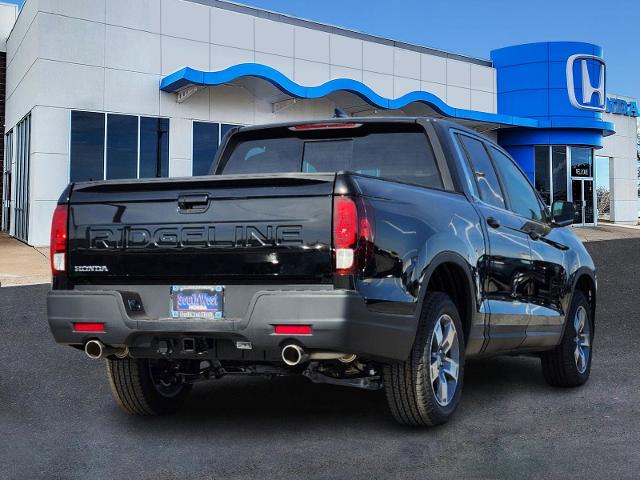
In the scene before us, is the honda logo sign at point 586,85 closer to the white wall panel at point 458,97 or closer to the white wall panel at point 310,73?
the white wall panel at point 458,97

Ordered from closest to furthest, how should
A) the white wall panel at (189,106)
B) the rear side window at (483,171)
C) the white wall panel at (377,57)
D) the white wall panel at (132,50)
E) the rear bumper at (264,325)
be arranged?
the rear bumper at (264,325)
the rear side window at (483,171)
the white wall panel at (132,50)
the white wall panel at (189,106)
the white wall panel at (377,57)

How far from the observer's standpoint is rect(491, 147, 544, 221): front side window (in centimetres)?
636

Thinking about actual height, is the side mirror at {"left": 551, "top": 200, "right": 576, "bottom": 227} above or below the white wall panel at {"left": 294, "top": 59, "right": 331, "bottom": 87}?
below

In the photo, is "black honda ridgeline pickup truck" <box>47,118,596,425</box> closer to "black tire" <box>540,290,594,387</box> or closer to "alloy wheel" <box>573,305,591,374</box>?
"black tire" <box>540,290,594,387</box>

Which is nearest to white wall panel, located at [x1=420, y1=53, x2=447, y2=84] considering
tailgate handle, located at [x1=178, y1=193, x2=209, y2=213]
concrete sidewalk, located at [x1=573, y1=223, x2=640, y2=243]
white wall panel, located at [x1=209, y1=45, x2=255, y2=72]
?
concrete sidewalk, located at [x1=573, y1=223, x2=640, y2=243]

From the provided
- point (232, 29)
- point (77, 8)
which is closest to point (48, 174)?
point (77, 8)

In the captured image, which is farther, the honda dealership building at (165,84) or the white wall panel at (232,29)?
the white wall panel at (232,29)

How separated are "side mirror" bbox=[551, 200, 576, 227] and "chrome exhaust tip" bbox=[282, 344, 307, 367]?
127 inches

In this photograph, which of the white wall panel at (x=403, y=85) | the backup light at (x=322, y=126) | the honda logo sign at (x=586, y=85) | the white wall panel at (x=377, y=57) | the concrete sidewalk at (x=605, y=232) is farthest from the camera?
the honda logo sign at (x=586, y=85)

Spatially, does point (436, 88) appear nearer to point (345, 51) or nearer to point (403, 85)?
point (403, 85)

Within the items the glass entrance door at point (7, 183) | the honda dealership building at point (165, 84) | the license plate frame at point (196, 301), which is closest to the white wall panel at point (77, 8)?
the honda dealership building at point (165, 84)

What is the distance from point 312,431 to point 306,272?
1255 millimetres

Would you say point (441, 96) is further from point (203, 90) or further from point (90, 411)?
point (90, 411)

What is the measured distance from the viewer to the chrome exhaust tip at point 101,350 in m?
4.61
